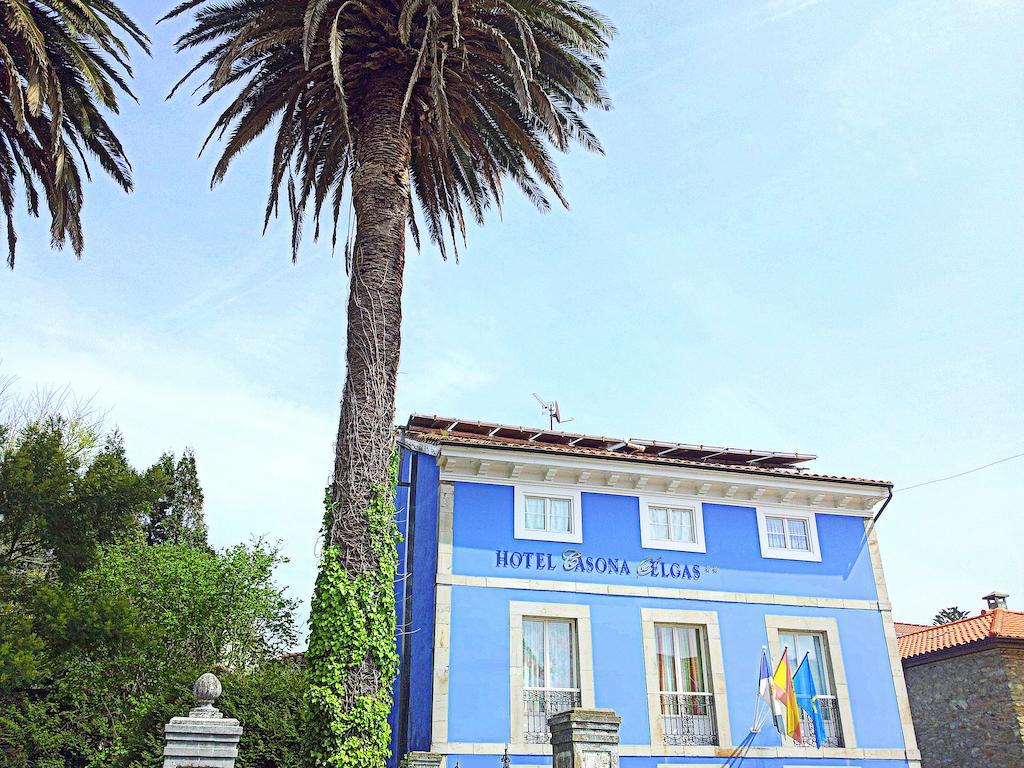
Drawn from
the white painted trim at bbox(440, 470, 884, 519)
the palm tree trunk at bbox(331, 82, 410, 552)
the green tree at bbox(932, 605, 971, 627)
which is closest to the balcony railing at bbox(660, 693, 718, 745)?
the white painted trim at bbox(440, 470, 884, 519)

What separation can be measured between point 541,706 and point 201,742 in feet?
28.1

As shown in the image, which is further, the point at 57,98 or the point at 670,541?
the point at 670,541

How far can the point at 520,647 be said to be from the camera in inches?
642

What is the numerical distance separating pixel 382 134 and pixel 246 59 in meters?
2.83

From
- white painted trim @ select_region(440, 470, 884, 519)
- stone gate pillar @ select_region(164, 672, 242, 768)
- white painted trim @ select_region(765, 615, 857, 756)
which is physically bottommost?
stone gate pillar @ select_region(164, 672, 242, 768)

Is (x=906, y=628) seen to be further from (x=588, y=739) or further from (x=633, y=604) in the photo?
(x=588, y=739)

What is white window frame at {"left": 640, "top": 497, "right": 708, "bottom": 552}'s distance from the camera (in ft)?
59.2

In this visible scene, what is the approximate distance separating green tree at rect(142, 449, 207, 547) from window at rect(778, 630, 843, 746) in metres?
18.8

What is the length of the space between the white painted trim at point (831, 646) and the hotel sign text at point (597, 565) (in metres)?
1.71

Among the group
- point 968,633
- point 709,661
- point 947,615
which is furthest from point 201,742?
point 947,615

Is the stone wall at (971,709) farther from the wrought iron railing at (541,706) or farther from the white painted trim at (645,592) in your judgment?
the wrought iron railing at (541,706)

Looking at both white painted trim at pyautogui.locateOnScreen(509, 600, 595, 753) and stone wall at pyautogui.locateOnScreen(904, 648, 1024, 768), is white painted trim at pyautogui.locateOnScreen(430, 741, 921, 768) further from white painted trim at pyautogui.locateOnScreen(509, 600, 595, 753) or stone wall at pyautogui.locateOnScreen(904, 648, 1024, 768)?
stone wall at pyautogui.locateOnScreen(904, 648, 1024, 768)

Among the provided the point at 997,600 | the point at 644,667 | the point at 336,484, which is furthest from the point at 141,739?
the point at 997,600

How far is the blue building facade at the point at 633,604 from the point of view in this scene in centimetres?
1609
